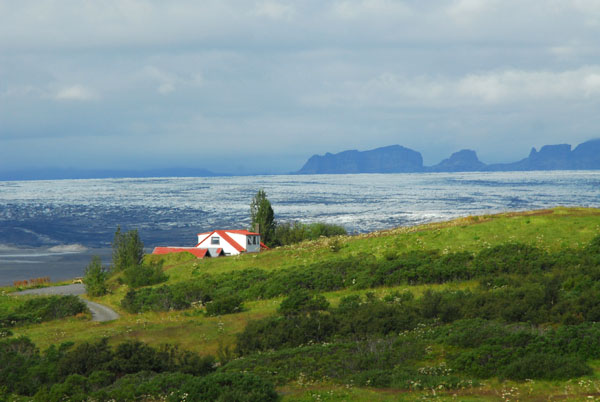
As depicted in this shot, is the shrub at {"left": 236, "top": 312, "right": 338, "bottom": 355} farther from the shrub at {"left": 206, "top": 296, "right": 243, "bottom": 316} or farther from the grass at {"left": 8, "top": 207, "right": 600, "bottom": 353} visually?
the shrub at {"left": 206, "top": 296, "right": 243, "bottom": 316}

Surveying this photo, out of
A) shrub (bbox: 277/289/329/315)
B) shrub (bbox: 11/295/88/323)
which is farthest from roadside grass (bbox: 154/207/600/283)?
shrub (bbox: 277/289/329/315)

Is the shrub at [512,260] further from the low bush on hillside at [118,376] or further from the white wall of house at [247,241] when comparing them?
the white wall of house at [247,241]

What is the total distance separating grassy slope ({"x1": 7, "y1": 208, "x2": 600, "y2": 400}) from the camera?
61.4 ft

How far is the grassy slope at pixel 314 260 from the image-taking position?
18703 millimetres

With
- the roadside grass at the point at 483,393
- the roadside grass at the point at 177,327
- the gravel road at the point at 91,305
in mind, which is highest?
the roadside grass at the point at 483,393

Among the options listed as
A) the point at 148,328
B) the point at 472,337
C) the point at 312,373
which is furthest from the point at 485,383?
the point at 148,328

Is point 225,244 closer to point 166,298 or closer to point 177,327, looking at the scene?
point 166,298

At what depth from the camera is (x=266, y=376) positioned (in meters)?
20.2

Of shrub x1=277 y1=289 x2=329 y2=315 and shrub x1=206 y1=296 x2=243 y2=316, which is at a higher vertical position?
shrub x1=277 y1=289 x2=329 y2=315

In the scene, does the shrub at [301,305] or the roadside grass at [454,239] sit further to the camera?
the roadside grass at [454,239]

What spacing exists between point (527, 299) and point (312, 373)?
12.4m

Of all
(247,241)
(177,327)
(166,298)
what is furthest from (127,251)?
(177,327)

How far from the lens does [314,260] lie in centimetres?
5484

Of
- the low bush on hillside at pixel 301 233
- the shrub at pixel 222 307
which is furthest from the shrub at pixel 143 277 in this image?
the low bush on hillside at pixel 301 233
